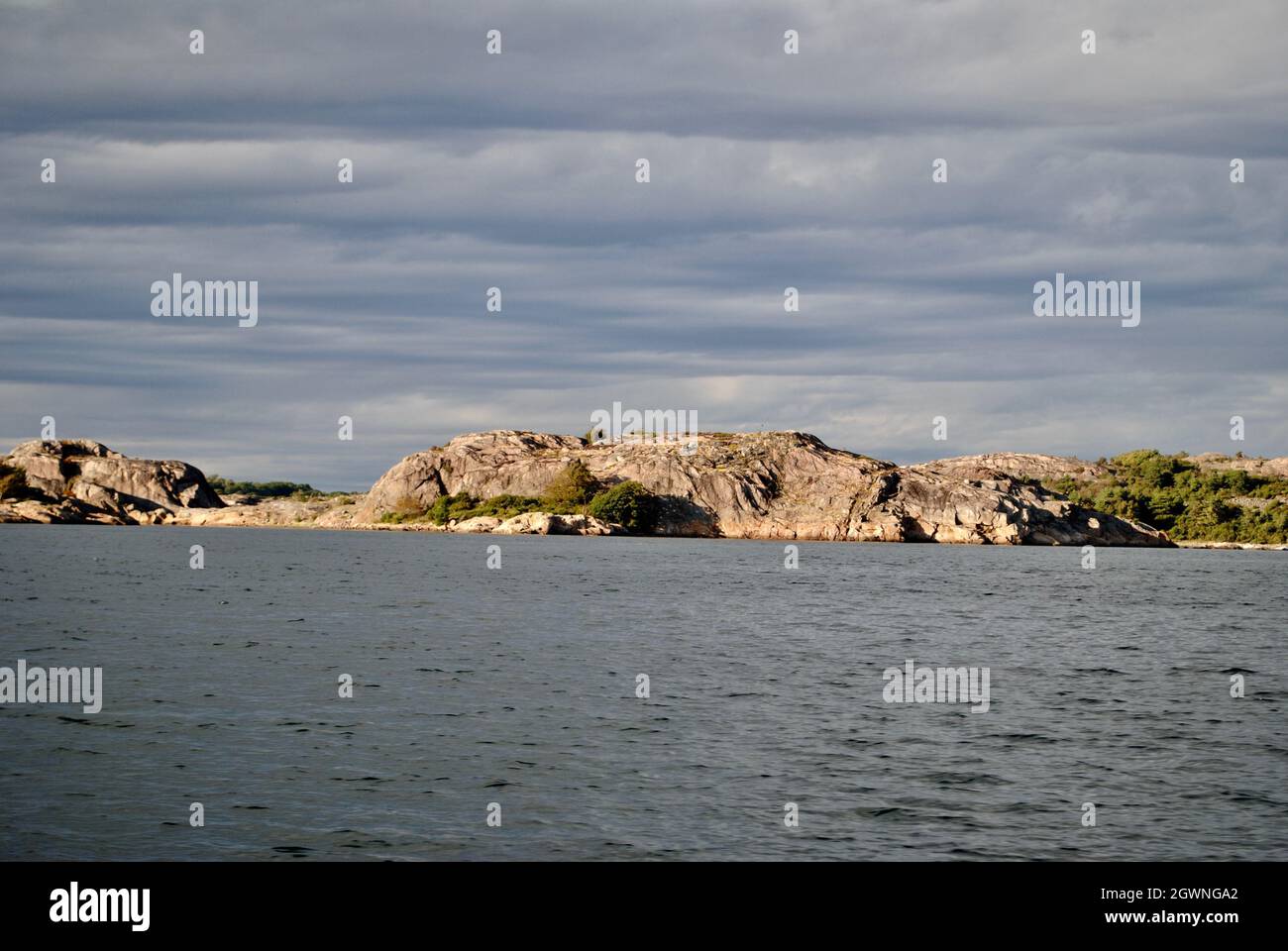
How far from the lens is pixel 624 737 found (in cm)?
2852

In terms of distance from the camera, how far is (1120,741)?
2917 cm

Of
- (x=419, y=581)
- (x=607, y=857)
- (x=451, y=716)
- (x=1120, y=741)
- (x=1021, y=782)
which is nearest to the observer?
(x=607, y=857)

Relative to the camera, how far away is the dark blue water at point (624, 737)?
2014 centimetres

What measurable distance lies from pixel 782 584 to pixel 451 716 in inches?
2677

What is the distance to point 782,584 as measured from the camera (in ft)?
318

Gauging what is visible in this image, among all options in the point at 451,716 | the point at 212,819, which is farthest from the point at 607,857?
the point at 451,716

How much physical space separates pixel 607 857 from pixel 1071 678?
2787cm

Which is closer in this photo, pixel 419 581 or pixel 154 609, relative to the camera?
pixel 154 609

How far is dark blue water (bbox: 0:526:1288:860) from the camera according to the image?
2014cm
